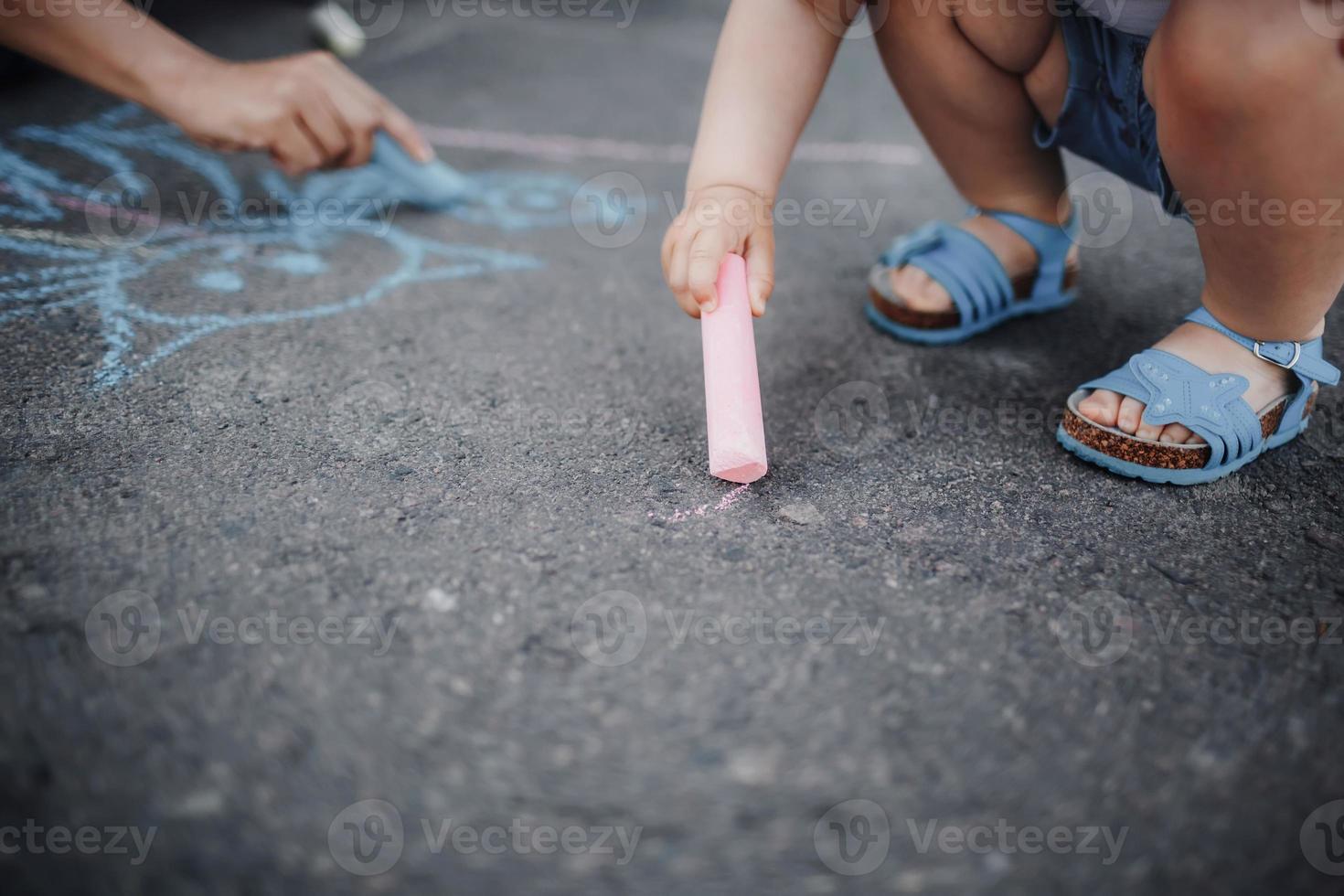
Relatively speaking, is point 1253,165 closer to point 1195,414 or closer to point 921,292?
point 1195,414

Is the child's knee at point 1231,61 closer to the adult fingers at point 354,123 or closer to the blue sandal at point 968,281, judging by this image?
the blue sandal at point 968,281

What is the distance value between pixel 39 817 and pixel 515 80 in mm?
2173

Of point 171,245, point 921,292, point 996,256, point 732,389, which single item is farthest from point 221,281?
point 996,256

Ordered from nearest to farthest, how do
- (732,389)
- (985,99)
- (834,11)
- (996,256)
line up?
(732,389), (834,11), (985,99), (996,256)

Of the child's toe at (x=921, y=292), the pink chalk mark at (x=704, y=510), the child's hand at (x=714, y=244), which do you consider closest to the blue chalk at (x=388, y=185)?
the child's hand at (x=714, y=244)

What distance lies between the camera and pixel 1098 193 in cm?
183

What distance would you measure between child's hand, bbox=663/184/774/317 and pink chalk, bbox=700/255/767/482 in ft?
0.05

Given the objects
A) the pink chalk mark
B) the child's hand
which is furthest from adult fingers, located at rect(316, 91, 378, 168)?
the pink chalk mark

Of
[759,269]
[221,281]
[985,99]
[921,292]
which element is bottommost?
[221,281]

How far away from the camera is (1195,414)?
3.10ft

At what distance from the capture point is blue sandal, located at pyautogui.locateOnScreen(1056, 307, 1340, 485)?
0.95m

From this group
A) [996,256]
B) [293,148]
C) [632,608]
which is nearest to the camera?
[632,608]

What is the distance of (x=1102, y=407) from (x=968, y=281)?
0.33 m

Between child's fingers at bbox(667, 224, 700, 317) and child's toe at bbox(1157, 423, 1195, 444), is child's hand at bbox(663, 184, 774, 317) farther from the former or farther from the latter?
child's toe at bbox(1157, 423, 1195, 444)
